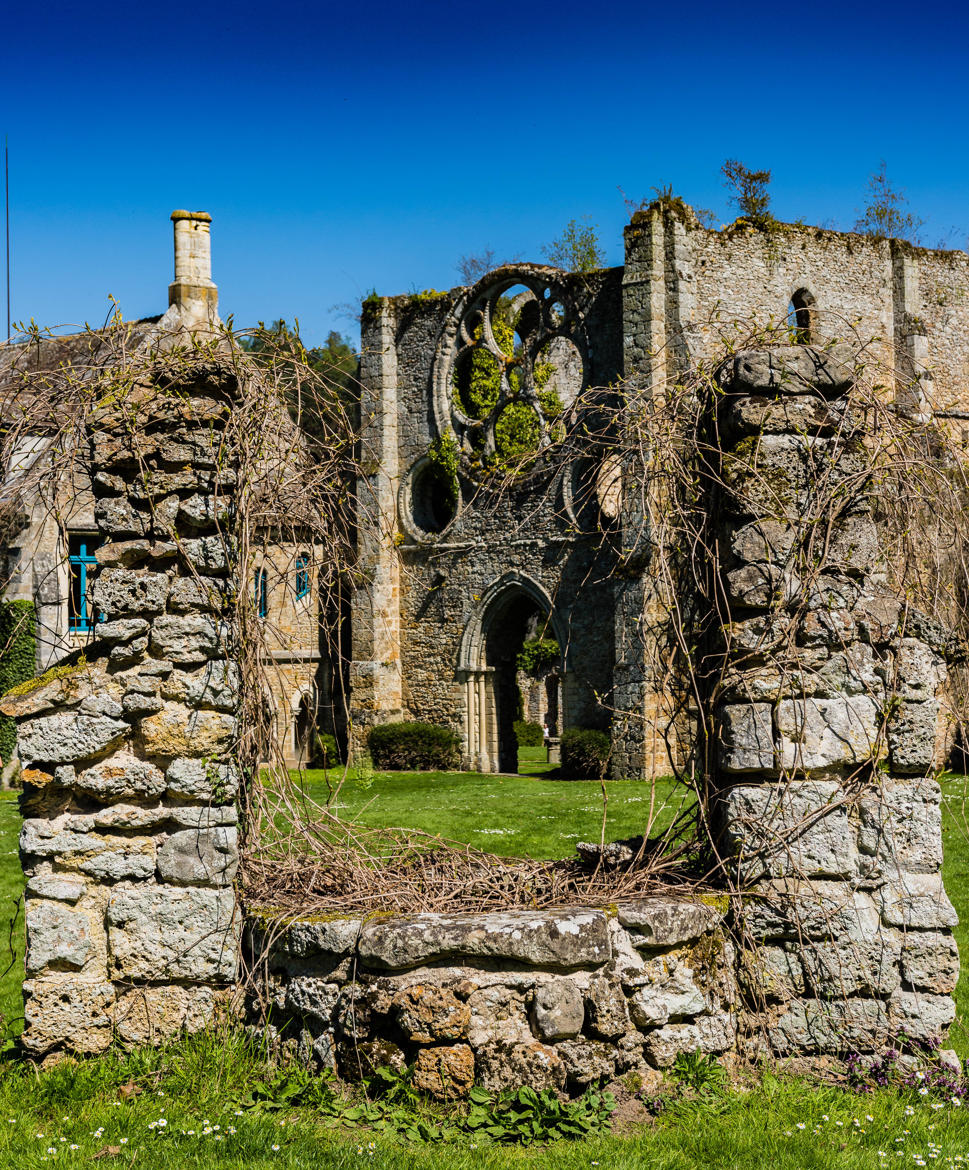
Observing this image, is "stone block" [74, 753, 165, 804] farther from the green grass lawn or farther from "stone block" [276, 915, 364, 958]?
the green grass lawn

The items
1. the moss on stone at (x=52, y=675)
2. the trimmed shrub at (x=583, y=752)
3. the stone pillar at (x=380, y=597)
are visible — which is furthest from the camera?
the stone pillar at (x=380, y=597)

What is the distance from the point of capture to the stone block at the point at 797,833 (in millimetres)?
4285

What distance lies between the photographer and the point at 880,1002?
4223mm

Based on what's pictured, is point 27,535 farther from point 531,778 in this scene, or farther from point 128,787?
point 128,787

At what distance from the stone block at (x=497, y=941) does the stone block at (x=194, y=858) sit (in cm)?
68

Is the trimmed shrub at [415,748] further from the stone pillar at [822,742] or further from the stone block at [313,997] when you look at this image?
the stone block at [313,997]

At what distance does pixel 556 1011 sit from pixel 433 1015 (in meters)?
0.40

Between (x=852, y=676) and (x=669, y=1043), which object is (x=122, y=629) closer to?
(x=669, y=1043)

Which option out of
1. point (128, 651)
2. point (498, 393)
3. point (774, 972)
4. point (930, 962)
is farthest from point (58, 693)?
point (498, 393)

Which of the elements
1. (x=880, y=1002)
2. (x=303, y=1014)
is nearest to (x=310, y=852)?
(x=303, y=1014)

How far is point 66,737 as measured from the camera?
4.32 metres

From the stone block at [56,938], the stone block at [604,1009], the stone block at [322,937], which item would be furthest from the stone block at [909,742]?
the stone block at [56,938]

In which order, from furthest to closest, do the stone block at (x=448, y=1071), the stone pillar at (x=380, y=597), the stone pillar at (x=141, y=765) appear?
the stone pillar at (x=380, y=597), the stone pillar at (x=141, y=765), the stone block at (x=448, y=1071)

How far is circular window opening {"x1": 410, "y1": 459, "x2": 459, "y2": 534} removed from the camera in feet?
68.5
